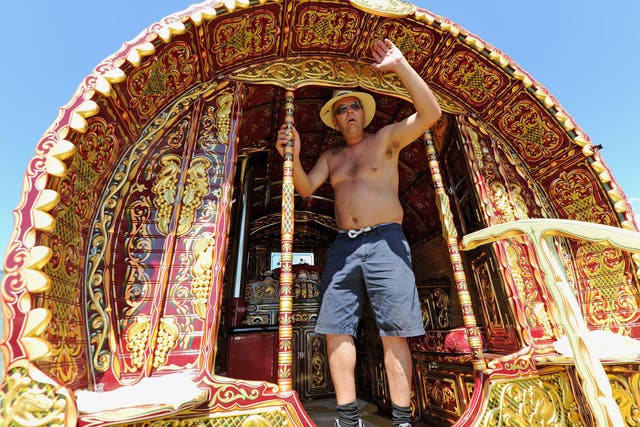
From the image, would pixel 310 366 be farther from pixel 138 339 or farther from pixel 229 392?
pixel 138 339

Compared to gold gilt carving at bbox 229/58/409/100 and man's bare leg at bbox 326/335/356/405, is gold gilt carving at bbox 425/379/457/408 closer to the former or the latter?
man's bare leg at bbox 326/335/356/405

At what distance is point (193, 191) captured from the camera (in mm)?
2236

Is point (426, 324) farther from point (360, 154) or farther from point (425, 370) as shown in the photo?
point (360, 154)

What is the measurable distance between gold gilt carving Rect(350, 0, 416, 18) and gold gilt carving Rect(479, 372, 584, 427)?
119 inches

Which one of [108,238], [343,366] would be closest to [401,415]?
[343,366]

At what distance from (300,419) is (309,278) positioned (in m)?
4.35

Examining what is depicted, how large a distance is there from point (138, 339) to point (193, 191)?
1.04m

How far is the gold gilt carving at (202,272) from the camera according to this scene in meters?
1.91

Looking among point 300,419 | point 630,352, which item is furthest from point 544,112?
point 300,419

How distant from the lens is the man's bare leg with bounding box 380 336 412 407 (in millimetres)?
1915

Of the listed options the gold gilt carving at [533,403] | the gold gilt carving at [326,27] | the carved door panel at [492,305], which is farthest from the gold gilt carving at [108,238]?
the carved door panel at [492,305]

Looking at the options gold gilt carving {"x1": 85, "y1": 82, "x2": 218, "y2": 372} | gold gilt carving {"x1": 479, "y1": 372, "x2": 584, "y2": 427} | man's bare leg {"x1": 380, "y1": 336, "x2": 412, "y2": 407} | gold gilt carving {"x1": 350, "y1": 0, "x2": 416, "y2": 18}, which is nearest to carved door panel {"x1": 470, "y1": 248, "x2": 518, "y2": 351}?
gold gilt carving {"x1": 479, "y1": 372, "x2": 584, "y2": 427}

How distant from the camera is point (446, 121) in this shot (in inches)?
130

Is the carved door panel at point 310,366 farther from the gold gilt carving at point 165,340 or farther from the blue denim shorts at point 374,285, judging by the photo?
the gold gilt carving at point 165,340
